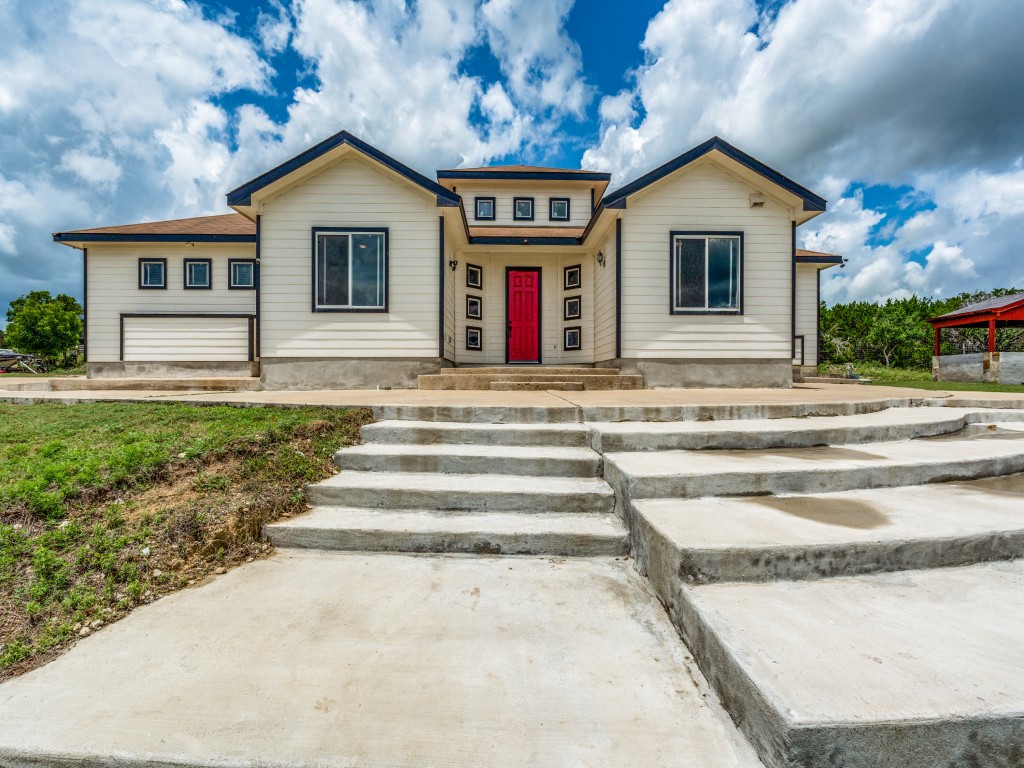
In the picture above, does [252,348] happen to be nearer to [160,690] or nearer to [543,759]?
[160,690]

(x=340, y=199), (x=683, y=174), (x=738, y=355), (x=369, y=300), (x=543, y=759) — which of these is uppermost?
(x=683, y=174)

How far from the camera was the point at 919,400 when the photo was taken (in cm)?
622

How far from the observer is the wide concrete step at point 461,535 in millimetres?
2633

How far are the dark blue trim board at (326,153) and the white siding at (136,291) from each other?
457 cm

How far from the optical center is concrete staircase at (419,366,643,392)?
8023 mm

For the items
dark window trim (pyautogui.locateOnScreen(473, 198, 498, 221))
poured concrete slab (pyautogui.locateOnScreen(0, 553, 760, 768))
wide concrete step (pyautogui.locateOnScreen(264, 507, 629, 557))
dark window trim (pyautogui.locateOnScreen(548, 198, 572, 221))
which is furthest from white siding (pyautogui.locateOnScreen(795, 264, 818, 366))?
poured concrete slab (pyautogui.locateOnScreen(0, 553, 760, 768))

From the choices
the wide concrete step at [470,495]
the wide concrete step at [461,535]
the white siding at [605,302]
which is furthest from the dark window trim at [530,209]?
the wide concrete step at [461,535]

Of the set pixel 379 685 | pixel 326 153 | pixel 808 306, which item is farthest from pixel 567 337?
pixel 379 685

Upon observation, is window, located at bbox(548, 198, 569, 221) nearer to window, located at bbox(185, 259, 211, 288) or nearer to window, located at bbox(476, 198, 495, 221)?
window, located at bbox(476, 198, 495, 221)

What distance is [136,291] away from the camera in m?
12.3

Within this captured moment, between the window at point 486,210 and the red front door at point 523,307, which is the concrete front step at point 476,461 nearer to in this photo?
the red front door at point 523,307

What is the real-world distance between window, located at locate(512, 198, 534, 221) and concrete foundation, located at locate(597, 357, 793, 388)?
687 cm

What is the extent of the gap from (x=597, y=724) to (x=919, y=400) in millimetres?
Result: 7135

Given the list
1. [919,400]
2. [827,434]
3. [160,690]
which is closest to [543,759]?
[160,690]
